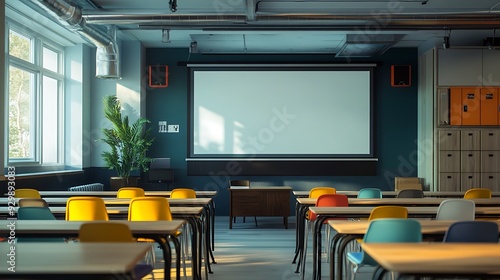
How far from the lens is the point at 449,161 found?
11.3 m

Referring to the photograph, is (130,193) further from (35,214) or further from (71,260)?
(71,260)

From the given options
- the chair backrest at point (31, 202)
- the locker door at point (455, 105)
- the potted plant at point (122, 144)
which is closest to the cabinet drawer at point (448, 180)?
the locker door at point (455, 105)

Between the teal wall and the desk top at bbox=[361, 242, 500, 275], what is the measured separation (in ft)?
29.9

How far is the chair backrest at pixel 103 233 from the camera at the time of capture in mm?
3545

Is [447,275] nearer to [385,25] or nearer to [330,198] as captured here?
[330,198]

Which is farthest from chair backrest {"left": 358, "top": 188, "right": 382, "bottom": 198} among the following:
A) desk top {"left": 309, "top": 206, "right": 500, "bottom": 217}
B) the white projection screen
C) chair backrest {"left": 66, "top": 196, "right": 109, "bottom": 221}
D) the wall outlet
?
the wall outlet

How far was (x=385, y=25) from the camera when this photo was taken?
872 centimetres

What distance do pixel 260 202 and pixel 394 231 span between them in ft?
21.5

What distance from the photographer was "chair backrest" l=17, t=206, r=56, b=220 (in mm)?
4922

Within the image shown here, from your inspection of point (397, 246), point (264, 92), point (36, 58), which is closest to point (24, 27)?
point (36, 58)

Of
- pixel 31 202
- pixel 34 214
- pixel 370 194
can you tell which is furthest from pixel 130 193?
pixel 370 194

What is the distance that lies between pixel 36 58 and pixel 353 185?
6585 mm

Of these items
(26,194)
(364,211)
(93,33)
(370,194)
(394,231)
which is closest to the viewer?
(394,231)

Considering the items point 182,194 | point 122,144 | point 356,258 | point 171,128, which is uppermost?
point 171,128
